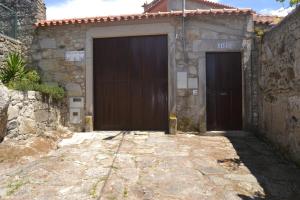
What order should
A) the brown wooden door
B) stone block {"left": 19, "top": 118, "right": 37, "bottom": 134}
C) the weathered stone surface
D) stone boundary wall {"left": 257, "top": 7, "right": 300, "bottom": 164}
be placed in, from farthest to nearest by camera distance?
1. the brown wooden door
2. stone block {"left": 19, "top": 118, "right": 37, "bottom": 134}
3. the weathered stone surface
4. stone boundary wall {"left": 257, "top": 7, "right": 300, "bottom": 164}

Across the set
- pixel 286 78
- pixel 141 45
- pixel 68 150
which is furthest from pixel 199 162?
pixel 141 45

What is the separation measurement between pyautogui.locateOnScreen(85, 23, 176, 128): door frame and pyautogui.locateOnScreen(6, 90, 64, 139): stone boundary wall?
98 cm

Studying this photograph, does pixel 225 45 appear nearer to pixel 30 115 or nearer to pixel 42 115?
pixel 42 115

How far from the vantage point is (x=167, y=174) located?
4781 mm

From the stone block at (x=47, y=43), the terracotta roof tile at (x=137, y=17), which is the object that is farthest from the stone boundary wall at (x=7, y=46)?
the terracotta roof tile at (x=137, y=17)

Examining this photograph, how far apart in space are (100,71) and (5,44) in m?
2.45

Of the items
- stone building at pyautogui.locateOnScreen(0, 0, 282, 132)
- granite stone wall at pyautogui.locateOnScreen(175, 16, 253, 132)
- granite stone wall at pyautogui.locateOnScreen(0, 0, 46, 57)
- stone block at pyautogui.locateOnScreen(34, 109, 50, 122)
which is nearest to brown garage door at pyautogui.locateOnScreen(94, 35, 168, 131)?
stone building at pyautogui.locateOnScreen(0, 0, 282, 132)

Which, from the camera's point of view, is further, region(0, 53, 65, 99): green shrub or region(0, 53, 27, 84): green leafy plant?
region(0, 53, 27, 84): green leafy plant

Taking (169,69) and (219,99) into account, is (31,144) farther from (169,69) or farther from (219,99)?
(219,99)

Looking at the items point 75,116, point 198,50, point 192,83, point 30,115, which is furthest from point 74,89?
point 198,50

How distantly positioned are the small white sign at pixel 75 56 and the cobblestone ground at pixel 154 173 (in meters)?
2.51

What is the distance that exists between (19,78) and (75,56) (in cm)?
154

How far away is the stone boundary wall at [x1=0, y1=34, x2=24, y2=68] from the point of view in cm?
747

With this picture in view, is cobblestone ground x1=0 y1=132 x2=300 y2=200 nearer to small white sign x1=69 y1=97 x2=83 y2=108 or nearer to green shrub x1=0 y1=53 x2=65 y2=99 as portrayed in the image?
green shrub x1=0 y1=53 x2=65 y2=99
